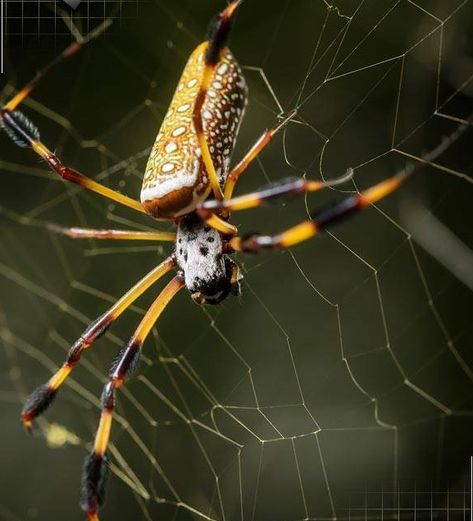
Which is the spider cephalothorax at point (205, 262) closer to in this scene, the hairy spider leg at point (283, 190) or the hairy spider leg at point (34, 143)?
the hairy spider leg at point (34, 143)

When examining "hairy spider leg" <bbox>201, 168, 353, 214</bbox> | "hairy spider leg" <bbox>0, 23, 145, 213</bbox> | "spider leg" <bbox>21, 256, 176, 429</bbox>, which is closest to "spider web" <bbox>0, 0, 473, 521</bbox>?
"spider leg" <bbox>21, 256, 176, 429</bbox>

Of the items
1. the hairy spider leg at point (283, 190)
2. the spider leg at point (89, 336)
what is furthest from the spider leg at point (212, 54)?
the spider leg at point (89, 336)

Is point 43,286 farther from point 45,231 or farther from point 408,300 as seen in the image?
point 408,300

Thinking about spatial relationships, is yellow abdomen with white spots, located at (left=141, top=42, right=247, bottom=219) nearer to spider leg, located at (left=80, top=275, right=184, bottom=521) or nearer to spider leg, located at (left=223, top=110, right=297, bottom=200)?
spider leg, located at (left=223, top=110, right=297, bottom=200)

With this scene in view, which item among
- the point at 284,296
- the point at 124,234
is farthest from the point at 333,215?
the point at 284,296

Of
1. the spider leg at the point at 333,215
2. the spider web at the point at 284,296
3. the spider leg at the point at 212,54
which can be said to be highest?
the spider leg at the point at 212,54

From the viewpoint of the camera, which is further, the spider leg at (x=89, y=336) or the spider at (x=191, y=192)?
the spider leg at (x=89, y=336)

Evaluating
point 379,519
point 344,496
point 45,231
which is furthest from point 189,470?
point 45,231
